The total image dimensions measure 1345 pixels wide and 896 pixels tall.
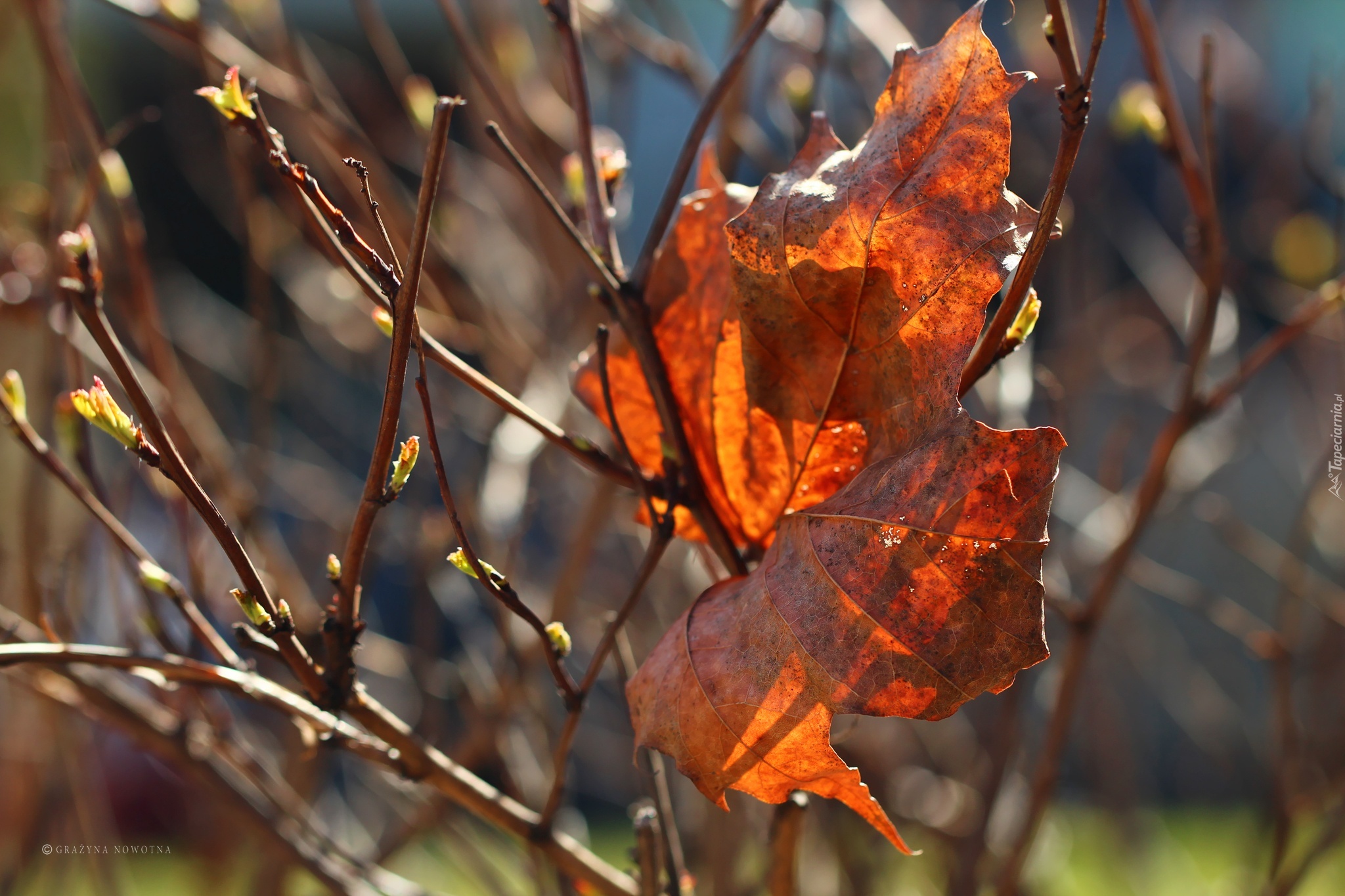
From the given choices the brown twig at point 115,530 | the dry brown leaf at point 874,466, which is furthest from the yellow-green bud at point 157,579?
the dry brown leaf at point 874,466

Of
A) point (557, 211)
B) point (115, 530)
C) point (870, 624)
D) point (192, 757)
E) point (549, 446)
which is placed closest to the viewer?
point (870, 624)

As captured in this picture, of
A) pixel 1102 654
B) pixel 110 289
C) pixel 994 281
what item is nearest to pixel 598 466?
pixel 994 281

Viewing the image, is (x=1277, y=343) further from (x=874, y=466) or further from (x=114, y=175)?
(x=114, y=175)

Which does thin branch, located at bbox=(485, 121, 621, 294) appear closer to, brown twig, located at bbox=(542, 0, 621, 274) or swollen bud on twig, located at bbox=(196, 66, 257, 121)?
brown twig, located at bbox=(542, 0, 621, 274)

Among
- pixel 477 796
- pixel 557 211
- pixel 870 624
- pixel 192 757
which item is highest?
pixel 557 211

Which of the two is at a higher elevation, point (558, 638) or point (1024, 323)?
point (1024, 323)

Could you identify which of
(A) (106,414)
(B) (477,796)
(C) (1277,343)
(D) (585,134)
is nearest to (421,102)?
(D) (585,134)

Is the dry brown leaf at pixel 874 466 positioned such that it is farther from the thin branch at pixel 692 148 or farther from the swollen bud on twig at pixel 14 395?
the swollen bud on twig at pixel 14 395
